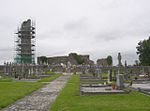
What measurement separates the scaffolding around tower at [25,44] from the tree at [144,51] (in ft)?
146

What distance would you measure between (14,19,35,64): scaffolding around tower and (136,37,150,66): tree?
44.4 metres

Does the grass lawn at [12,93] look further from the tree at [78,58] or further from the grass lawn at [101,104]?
the tree at [78,58]

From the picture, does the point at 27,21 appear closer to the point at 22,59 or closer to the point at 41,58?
the point at 22,59

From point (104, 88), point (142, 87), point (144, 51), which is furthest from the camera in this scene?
point (144, 51)

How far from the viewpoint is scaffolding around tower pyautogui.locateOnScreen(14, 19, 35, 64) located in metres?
124

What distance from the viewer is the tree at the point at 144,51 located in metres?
93.4

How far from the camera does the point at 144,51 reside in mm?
94562

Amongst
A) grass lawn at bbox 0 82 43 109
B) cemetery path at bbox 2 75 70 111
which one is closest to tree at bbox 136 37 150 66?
grass lawn at bbox 0 82 43 109

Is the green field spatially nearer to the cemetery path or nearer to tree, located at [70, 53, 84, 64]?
the cemetery path

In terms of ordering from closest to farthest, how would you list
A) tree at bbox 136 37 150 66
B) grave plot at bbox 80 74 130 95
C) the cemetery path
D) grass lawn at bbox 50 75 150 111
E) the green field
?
grass lawn at bbox 50 75 150 111 < the cemetery path < the green field < grave plot at bbox 80 74 130 95 < tree at bbox 136 37 150 66

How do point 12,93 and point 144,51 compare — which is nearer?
point 12,93

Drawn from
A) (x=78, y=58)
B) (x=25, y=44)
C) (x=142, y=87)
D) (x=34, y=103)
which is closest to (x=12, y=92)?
(x=34, y=103)

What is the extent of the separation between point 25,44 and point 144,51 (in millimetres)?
48622

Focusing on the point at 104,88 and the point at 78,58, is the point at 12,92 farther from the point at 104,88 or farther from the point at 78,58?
the point at 78,58
